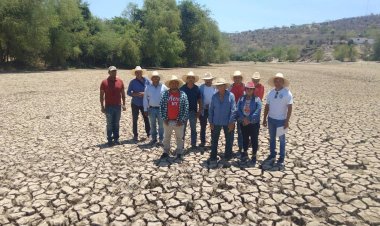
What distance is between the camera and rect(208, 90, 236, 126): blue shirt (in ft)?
21.9

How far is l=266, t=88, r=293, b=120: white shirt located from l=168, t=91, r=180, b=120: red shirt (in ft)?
6.13

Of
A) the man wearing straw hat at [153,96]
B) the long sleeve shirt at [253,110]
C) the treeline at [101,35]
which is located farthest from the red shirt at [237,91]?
the treeline at [101,35]

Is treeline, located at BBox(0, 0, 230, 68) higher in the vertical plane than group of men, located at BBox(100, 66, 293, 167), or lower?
higher

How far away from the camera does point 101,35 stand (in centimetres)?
4266

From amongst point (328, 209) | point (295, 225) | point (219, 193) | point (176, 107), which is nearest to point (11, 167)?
→ point (176, 107)

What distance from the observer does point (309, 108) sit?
1409 centimetres

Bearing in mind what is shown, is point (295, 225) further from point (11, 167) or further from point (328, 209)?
point (11, 167)

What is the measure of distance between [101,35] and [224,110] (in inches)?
1545

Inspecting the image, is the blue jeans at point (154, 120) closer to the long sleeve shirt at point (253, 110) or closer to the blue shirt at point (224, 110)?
the blue shirt at point (224, 110)

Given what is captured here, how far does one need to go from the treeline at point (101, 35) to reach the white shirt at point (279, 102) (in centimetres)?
3043

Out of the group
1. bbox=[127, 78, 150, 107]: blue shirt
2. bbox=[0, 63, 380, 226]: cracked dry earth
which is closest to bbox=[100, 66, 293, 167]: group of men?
bbox=[127, 78, 150, 107]: blue shirt

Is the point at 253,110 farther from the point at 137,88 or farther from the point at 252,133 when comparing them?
the point at 137,88

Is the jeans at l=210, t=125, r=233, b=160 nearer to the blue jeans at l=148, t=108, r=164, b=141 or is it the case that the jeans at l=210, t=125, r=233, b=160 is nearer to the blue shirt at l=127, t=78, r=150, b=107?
the blue jeans at l=148, t=108, r=164, b=141

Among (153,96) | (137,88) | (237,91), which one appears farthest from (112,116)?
(237,91)
